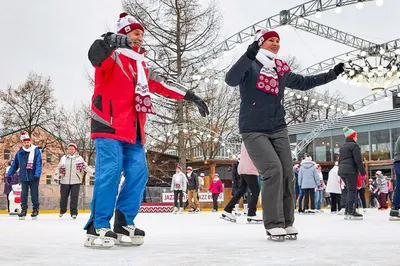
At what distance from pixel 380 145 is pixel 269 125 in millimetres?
30626

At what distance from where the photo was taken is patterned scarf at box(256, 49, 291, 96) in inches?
171

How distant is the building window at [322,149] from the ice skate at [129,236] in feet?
103

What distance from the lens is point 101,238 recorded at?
355cm

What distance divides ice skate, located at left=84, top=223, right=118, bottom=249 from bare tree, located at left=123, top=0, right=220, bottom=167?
19.8 meters

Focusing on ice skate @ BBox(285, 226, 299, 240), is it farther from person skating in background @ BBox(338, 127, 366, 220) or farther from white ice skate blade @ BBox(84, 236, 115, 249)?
person skating in background @ BBox(338, 127, 366, 220)

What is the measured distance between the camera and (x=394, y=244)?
3.73 metres

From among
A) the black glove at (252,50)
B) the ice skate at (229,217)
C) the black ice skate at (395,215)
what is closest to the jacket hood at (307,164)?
the black ice skate at (395,215)

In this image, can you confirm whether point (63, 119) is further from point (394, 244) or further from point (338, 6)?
point (394, 244)

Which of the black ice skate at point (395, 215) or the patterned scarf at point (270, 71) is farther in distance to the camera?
the black ice skate at point (395, 215)

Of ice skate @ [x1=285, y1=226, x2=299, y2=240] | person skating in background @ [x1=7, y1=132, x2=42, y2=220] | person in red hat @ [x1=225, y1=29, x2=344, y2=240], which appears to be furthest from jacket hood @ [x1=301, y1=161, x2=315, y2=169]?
ice skate @ [x1=285, y1=226, x2=299, y2=240]

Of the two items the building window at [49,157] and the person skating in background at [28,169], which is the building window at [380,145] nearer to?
the building window at [49,157]

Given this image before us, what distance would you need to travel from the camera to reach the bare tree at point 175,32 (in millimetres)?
23547

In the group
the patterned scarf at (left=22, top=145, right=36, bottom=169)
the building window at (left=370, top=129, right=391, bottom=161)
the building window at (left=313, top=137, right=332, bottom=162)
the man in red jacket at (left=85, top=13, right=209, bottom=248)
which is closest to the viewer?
the man in red jacket at (left=85, top=13, right=209, bottom=248)

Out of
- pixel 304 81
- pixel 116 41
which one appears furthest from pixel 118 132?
pixel 304 81
